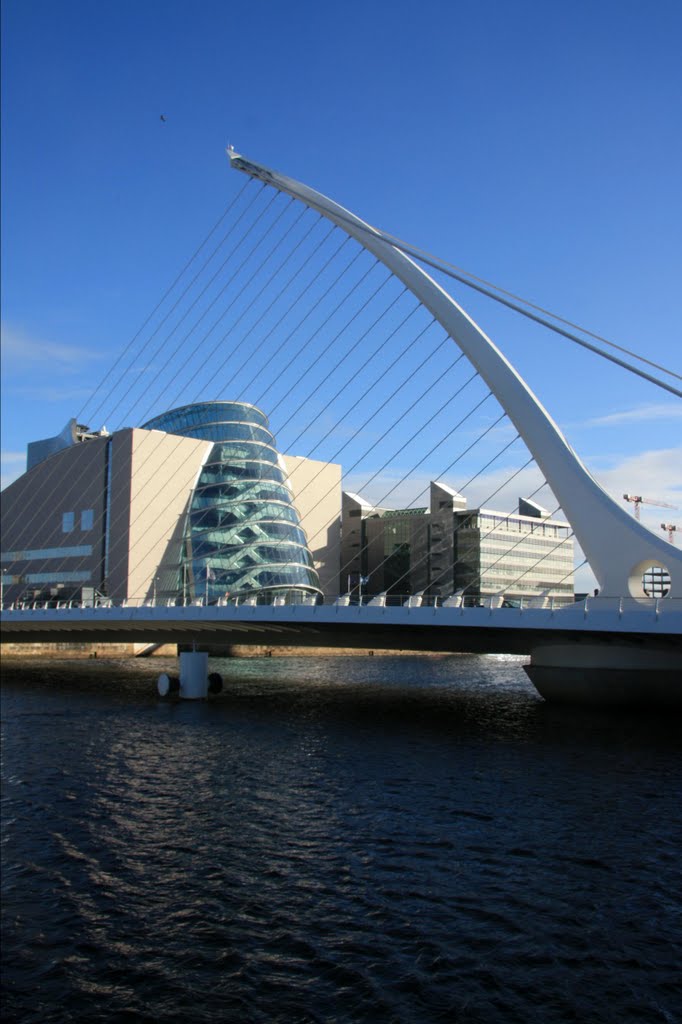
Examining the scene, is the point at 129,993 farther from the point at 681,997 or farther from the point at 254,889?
the point at 681,997

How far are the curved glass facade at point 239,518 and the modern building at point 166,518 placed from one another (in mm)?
101

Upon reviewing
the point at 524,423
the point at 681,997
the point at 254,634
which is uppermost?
the point at 524,423

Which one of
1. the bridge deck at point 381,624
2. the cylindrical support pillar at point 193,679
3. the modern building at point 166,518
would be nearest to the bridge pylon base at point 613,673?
the bridge deck at point 381,624

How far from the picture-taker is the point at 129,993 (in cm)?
955

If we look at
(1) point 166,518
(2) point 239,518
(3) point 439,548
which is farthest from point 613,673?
(3) point 439,548

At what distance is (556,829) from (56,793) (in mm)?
10422

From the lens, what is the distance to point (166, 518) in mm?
72688

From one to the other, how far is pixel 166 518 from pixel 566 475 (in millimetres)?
48636

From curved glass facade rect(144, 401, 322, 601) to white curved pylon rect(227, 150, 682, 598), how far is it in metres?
32.3

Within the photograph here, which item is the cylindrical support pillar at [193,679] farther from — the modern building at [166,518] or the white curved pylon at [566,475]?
the modern building at [166,518]

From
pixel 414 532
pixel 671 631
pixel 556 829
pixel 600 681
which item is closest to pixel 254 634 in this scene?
pixel 600 681

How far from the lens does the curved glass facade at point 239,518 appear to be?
6675 centimetres

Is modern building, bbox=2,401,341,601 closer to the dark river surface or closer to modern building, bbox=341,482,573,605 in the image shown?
modern building, bbox=341,482,573,605

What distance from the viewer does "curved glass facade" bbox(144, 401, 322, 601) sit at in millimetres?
66750
